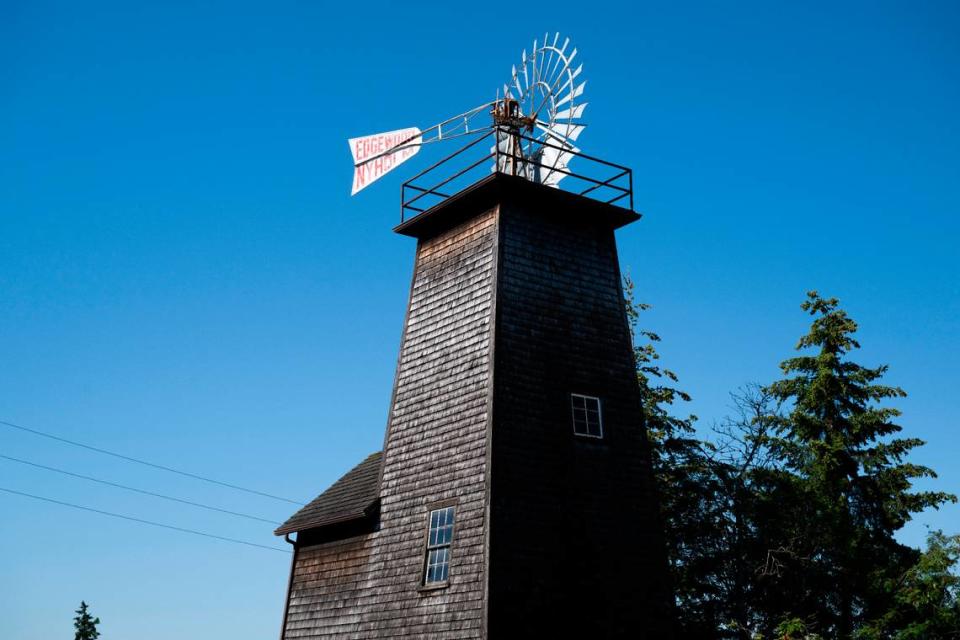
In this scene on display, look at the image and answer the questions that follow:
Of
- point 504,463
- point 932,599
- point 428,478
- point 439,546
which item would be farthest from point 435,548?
point 932,599

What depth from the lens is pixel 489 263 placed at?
1912 centimetres

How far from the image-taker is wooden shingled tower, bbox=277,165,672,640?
1662 centimetres

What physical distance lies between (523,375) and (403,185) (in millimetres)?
6223

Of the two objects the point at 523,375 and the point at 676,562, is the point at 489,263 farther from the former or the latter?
the point at 676,562

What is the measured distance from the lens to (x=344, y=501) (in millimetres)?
20953

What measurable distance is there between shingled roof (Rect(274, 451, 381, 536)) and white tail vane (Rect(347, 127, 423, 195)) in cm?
688

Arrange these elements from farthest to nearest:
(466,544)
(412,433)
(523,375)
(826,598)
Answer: (826,598) < (412,433) < (523,375) < (466,544)

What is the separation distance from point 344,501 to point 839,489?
1608cm

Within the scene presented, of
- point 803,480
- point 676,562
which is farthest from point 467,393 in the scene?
point 803,480

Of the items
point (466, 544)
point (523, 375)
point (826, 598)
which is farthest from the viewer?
point (826, 598)

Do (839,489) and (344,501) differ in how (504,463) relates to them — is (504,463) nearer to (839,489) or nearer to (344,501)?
(344,501)

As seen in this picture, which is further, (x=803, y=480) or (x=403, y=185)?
(x=803, y=480)

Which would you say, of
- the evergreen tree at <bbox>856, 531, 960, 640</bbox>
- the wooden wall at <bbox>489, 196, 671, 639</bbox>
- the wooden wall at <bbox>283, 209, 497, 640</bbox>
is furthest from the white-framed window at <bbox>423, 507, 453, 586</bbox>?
the evergreen tree at <bbox>856, 531, 960, 640</bbox>

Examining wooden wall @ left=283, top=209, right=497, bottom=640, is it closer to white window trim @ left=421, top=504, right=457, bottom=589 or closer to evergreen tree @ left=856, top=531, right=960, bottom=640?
white window trim @ left=421, top=504, right=457, bottom=589
